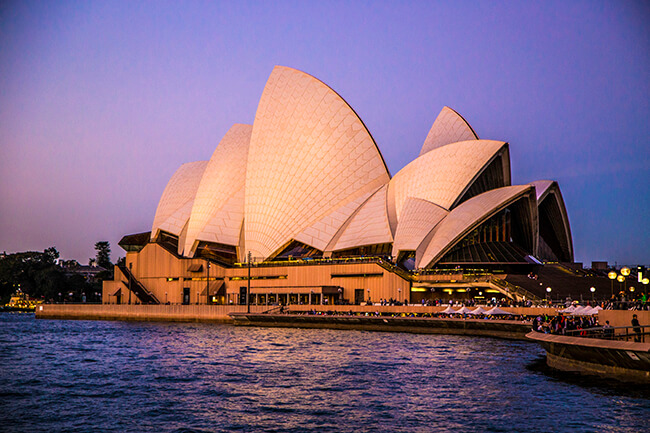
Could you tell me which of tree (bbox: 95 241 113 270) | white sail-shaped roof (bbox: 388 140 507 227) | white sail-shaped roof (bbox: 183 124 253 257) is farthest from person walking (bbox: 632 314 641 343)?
tree (bbox: 95 241 113 270)

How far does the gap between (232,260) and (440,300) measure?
26952 mm

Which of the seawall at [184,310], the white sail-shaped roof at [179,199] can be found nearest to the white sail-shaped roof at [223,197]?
the white sail-shaped roof at [179,199]

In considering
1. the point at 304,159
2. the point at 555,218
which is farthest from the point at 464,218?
the point at 304,159

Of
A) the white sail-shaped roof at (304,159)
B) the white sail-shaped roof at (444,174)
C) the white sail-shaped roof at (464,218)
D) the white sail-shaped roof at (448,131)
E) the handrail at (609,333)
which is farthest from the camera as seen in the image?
the white sail-shaped roof at (448,131)

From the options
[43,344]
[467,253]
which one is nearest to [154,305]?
[43,344]

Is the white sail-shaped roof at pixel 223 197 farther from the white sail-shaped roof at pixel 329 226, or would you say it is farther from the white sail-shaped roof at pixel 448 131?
the white sail-shaped roof at pixel 448 131

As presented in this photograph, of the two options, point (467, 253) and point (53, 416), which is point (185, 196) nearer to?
point (467, 253)

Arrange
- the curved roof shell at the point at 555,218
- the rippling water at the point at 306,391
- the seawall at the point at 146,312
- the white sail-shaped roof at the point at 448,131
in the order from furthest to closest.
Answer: the white sail-shaped roof at the point at 448,131 < the curved roof shell at the point at 555,218 < the seawall at the point at 146,312 < the rippling water at the point at 306,391

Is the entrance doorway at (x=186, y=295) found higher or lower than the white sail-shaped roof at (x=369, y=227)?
lower

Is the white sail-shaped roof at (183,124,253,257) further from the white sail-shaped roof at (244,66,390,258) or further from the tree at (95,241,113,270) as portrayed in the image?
the tree at (95,241,113,270)

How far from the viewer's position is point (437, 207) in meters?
53.2

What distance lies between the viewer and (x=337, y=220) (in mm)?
58906

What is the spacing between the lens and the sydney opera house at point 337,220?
52.4m

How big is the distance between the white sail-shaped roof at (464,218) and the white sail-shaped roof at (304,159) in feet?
31.7
